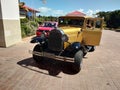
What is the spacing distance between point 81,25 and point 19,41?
6.30 m

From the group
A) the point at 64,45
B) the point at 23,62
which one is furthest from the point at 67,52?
the point at 23,62

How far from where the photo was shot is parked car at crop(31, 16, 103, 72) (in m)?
5.32

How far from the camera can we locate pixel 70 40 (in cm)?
611

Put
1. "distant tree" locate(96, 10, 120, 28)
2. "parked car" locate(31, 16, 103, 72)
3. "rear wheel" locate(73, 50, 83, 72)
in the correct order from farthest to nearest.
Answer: "distant tree" locate(96, 10, 120, 28), "parked car" locate(31, 16, 103, 72), "rear wheel" locate(73, 50, 83, 72)

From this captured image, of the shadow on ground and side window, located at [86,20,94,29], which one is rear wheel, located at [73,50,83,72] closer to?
the shadow on ground

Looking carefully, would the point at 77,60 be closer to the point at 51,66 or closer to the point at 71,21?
the point at 51,66

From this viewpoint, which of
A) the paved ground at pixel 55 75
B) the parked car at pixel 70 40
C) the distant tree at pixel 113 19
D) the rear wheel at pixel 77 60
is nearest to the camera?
the paved ground at pixel 55 75

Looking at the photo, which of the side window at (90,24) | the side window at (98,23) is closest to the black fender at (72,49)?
the side window at (90,24)

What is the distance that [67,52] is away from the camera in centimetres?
568

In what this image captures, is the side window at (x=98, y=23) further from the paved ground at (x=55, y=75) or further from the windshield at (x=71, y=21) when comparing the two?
the paved ground at (x=55, y=75)

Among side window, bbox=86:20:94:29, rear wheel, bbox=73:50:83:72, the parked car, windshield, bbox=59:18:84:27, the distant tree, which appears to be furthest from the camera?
the distant tree

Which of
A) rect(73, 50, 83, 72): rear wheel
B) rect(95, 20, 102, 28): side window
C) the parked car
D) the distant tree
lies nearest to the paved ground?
rect(73, 50, 83, 72): rear wheel

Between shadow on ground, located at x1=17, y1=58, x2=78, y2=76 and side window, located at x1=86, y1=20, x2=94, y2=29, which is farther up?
side window, located at x1=86, y1=20, x2=94, y2=29

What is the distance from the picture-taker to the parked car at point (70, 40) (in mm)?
5316
